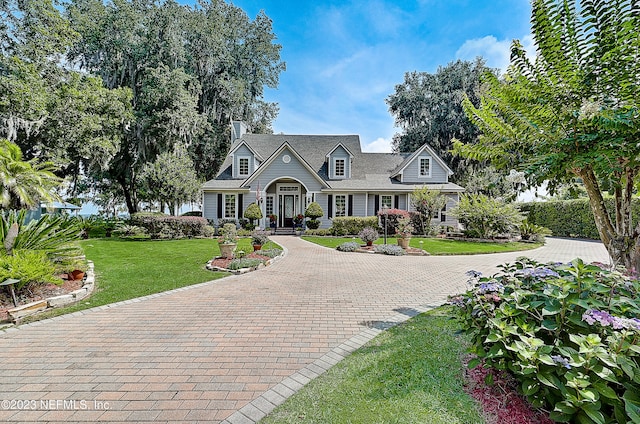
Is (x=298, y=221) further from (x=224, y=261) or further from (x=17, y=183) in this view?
(x=17, y=183)

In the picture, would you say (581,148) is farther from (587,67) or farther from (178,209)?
(178,209)

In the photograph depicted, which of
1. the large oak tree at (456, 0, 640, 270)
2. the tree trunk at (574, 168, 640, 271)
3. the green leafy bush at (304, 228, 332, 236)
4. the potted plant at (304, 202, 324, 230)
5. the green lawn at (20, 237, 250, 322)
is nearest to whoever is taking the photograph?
the large oak tree at (456, 0, 640, 270)

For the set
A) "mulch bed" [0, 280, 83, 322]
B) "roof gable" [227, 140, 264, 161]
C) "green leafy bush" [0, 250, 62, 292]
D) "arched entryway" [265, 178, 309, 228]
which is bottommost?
"mulch bed" [0, 280, 83, 322]

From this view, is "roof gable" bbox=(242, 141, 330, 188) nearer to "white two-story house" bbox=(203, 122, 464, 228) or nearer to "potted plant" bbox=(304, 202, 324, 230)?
"white two-story house" bbox=(203, 122, 464, 228)

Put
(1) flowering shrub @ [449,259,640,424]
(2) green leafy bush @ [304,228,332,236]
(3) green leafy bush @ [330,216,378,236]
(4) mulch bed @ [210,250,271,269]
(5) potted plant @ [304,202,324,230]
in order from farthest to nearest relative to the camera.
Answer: (5) potted plant @ [304,202,324,230]
(2) green leafy bush @ [304,228,332,236]
(3) green leafy bush @ [330,216,378,236]
(4) mulch bed @ [210,250,271,269]
(1) flowering shrub @ [449,259,640,424]

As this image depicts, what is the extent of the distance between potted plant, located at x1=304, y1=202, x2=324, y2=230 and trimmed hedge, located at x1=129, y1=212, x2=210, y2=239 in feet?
22.1

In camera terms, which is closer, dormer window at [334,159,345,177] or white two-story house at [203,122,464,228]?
white two-story house at [203,122,464,228]

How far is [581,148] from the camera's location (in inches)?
135

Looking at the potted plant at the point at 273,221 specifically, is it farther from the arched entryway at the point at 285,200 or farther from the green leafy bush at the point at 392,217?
the green leafy bush at the point at 392,217

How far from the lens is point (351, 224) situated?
1859cm

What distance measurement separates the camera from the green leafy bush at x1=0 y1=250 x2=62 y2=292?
5078mm

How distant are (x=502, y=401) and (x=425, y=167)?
67.3ft

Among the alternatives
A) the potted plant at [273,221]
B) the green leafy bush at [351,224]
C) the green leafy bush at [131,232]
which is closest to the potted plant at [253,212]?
the potted plant at [273,221]

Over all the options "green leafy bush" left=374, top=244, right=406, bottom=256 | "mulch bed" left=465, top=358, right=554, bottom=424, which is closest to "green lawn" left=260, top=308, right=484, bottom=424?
"mulch bed" left=465, top=358, right=554, bottom=424
